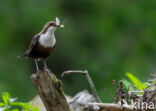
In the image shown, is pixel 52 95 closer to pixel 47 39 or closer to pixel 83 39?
pixel 47 39

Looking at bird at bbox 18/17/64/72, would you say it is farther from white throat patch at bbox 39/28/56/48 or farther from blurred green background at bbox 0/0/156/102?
blurred green background at bbox 0/0/156/102

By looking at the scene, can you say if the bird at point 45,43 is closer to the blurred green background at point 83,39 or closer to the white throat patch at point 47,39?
the white throat patch at point 47,39

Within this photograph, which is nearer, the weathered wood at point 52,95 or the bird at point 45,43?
the weathered wood at point 52,95

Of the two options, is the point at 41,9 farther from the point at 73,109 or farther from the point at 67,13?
the point at 73,109

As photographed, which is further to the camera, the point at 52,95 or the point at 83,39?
the point at 83,39

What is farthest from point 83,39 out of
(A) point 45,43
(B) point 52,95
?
(B) point 52,95

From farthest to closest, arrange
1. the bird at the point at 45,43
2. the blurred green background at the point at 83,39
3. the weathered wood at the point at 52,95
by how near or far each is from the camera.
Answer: the blurred green background at the point at 83,39, the bird at the point at 45,43, the weathered wood at the point at 52,95

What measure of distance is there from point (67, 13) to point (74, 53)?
91.1 inches

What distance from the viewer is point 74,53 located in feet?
57.2

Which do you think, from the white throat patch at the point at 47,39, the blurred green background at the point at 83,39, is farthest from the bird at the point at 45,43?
the blurred green background at the point at 83,39

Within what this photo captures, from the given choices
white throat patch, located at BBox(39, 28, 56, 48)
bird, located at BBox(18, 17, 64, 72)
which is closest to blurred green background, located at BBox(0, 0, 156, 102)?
bird, located at BBox(18, 17, 64, 72)

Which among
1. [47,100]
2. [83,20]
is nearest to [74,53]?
[83,20]

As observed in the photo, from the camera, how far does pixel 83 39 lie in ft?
60.5

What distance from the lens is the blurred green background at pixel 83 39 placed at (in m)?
15.8
